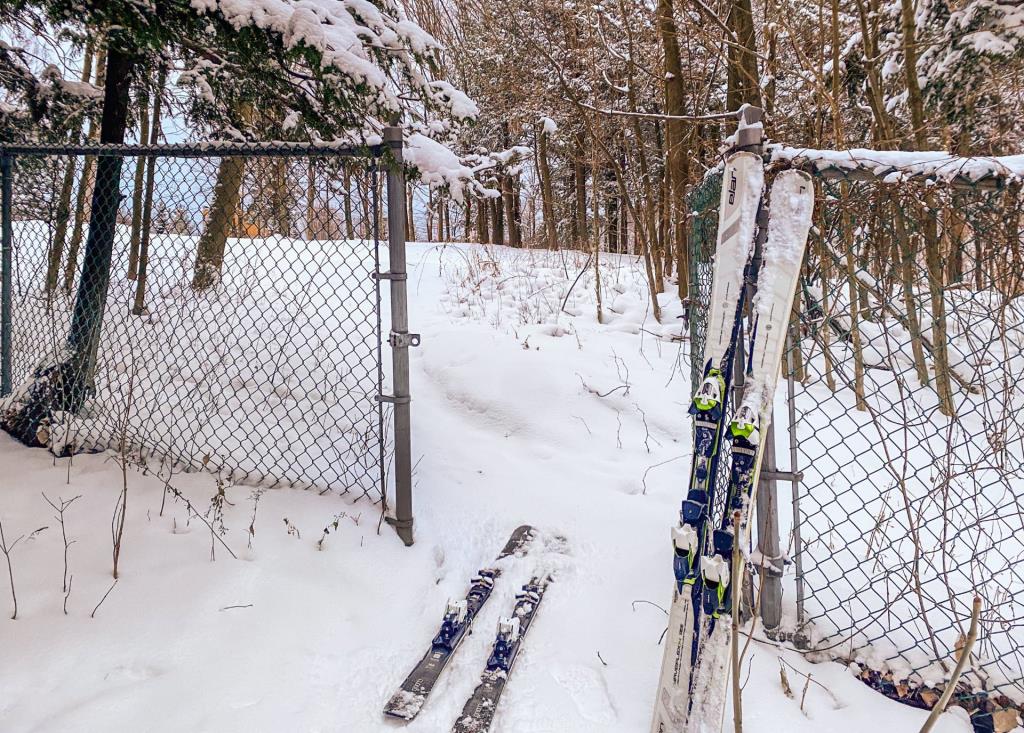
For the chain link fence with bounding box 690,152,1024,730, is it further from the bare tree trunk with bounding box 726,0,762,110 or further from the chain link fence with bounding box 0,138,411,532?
the bare tree trunk with bounding box 726,0,762,110

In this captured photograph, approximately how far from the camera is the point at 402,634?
1872 millimetres

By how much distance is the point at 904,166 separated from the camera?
4.84ft

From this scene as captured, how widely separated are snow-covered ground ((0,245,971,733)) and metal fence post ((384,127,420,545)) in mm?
158

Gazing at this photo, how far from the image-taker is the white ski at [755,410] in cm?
138

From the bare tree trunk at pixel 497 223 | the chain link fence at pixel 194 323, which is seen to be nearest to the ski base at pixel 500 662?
the chain link fence at pixel 194 323

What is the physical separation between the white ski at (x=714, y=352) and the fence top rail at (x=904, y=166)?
121 millimetres

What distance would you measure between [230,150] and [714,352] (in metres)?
2.08

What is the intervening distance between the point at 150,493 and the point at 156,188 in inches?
71.0

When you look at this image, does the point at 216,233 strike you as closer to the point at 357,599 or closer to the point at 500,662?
the point at 357,599

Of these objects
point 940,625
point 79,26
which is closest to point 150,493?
point 79,26

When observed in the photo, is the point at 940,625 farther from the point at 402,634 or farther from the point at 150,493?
the point at 150,493

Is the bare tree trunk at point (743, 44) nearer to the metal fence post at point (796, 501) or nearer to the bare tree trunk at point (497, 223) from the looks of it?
the metal fence post at point (796, 501)

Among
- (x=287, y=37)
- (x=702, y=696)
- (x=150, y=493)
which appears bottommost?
(x=702, y=696)

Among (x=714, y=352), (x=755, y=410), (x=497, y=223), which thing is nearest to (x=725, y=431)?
(x=755, y=410)
